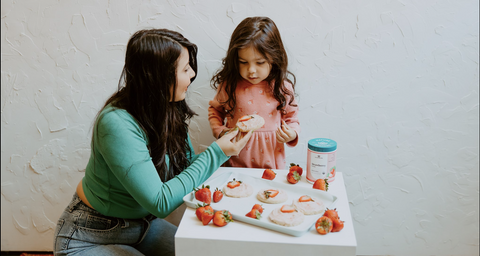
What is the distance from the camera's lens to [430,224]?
182 cm

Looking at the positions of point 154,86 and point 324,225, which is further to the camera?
point 154,86

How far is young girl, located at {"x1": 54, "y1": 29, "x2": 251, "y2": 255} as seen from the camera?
3.62 feet

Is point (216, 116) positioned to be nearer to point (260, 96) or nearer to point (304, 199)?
point (260, 96)

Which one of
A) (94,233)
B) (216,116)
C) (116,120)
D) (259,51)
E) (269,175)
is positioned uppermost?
(259,51)

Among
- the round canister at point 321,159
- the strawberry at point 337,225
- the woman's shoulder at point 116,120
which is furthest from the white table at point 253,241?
the woman's shoulder at point 116,120

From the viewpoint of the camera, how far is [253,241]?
930mm

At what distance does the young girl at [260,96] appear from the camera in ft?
4.40

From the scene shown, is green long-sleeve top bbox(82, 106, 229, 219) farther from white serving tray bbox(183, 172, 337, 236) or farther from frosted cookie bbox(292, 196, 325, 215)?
frosted cookie bbox(292, 196, 325, 215)

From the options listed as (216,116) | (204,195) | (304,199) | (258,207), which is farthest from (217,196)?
(216,116)

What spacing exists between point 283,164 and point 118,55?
2.87 feet

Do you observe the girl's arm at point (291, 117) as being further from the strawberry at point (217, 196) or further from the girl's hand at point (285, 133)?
the strawberry at point (217, 196)

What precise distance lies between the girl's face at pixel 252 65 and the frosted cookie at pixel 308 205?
19.5 inches

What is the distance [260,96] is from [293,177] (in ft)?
1.24

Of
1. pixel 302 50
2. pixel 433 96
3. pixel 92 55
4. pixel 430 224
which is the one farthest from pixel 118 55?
pixel 430 224
